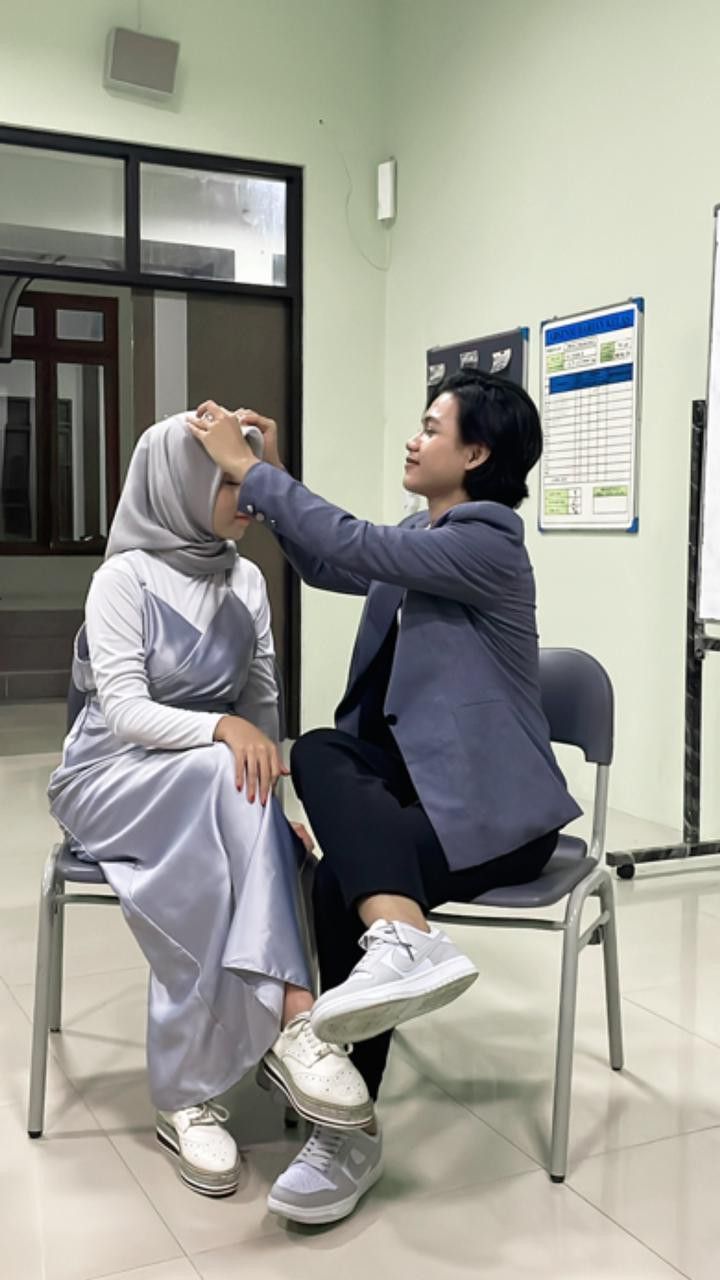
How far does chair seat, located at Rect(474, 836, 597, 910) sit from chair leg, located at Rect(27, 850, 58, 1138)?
0.64 meters

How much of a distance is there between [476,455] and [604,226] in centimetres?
245

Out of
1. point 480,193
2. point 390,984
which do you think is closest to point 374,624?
point 390,984

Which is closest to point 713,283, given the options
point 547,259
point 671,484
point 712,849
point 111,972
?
point 671,484

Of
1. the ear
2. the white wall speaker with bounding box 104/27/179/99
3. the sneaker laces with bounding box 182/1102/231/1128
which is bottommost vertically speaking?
the sneaker laces with bounding box 182/1102/231/1128

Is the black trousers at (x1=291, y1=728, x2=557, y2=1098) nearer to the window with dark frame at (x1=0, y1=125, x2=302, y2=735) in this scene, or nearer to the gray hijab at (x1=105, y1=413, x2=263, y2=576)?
the gray hijab at (x1=105, y1=413, x2=263, y2=576)

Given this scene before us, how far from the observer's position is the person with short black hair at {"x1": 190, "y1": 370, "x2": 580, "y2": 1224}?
1.69 m

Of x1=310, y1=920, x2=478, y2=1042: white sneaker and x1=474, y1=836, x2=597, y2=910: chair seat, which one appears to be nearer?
x1=310, y1=920, x2=478, y2=1042: white sneaker

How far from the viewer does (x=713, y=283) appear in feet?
10.8

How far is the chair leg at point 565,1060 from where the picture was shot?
175 cm

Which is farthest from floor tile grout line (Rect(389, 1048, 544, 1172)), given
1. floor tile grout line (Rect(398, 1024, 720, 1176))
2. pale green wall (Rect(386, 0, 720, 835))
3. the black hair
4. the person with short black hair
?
pale green wall (Rect(386, 0, 720, 835))

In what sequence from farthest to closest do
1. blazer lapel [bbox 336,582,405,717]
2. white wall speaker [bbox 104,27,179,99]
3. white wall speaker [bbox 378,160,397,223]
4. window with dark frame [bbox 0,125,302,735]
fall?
white wall speaker [bbox 378,160,397,223] < window with dark frame [bbox 0,125,302,735] < white wall speaker [bbox 104,27,179,99] < blazer lapel [bbox 336,582,405,717]

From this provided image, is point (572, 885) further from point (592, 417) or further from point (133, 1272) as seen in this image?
point (592, 417)

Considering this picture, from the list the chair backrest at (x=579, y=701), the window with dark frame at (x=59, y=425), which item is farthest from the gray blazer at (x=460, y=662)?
the window with dark frame at (x=59, y=425)

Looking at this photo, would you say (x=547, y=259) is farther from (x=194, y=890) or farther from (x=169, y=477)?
(x=194, y=890)
